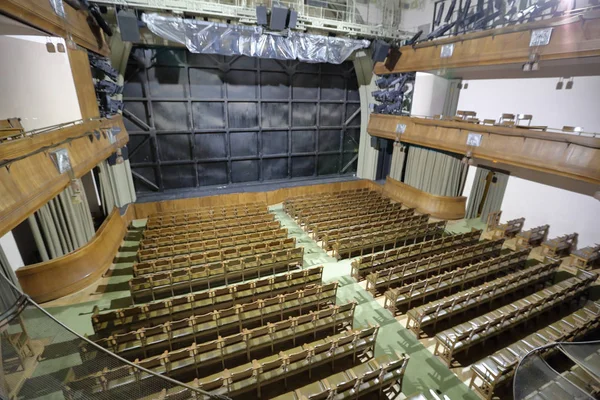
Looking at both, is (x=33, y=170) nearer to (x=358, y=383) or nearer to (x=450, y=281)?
(x=358, y=383)

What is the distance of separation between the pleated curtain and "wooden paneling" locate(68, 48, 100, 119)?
260 centimetres

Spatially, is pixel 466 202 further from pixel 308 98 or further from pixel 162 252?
pixel 162 252

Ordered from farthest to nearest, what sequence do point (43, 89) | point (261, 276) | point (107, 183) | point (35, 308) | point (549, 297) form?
point (107, 183)
point (261, 276)
point (43, 89)
point (549, 297)
point (35, 308)

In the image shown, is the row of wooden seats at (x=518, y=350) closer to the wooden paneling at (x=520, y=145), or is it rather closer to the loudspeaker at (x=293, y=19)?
the wooden paneling at (x=520, y=145)

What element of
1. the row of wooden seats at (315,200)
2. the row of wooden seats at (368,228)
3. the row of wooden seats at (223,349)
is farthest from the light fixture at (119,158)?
the row of wooden seats at (368,228)

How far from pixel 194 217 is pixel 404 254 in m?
7.47

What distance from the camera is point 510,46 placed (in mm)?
8828

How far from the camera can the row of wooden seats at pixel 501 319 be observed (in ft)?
16.6

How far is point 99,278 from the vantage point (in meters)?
7.64

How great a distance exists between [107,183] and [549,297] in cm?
1239

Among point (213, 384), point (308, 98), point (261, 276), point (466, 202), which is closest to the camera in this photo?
point (213, 384)

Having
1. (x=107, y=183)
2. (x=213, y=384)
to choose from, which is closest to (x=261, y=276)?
(x=213, y=384)

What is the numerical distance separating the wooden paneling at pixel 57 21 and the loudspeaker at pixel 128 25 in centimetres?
72

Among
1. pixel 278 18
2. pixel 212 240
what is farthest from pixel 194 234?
pixel 278 18
